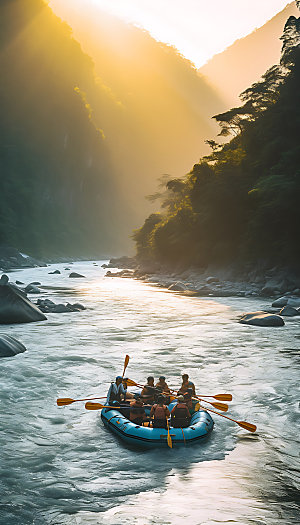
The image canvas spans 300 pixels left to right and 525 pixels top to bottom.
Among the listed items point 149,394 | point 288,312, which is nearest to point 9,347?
point 149,394

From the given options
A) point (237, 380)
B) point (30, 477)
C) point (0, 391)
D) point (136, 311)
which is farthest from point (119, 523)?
point (136, 311)

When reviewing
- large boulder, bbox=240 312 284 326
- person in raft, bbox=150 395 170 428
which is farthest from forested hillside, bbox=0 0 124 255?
person in raft, bbox=150 395 170 428

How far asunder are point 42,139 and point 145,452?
335ft

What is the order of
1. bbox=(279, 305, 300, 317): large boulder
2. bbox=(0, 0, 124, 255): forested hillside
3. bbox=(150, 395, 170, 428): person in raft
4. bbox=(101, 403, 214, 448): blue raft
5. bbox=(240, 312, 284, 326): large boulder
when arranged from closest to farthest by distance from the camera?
1. bbox=(101, 403, 214, 448): blue raft
2. bbox=(150, 395, 170, 428): person in raft
3. bbox=(240, 312, 284, 326): large boulder
4. bbox=(279, 305, 300, 317): large boulder
5. bbox=(0, 0, 124, 255): forested hillside

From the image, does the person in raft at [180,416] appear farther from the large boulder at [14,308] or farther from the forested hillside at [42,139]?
the forested hillside at [42,139]

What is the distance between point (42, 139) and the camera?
3984 inches

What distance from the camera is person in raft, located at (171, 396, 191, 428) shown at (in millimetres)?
7551

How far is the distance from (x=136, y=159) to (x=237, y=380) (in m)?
161

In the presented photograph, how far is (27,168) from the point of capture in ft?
314

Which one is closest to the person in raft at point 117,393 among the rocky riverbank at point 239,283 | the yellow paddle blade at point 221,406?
the yellow paddle blade at point 221,406

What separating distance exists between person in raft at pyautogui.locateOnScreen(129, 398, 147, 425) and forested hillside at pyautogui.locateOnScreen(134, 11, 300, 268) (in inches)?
920

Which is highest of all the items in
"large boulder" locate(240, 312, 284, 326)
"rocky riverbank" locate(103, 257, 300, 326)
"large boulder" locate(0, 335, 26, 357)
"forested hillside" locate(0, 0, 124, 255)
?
"forested hillside" locate(0, 0, 124, 255)

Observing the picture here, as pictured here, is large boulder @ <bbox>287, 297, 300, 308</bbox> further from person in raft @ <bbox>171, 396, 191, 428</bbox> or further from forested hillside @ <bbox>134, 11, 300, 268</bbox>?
person in raft @ <bbox>171, 396, 191, 428</bbox>

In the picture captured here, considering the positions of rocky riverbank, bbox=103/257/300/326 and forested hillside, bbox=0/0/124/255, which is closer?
rocky riverbank, bbox=103/257/300/326
